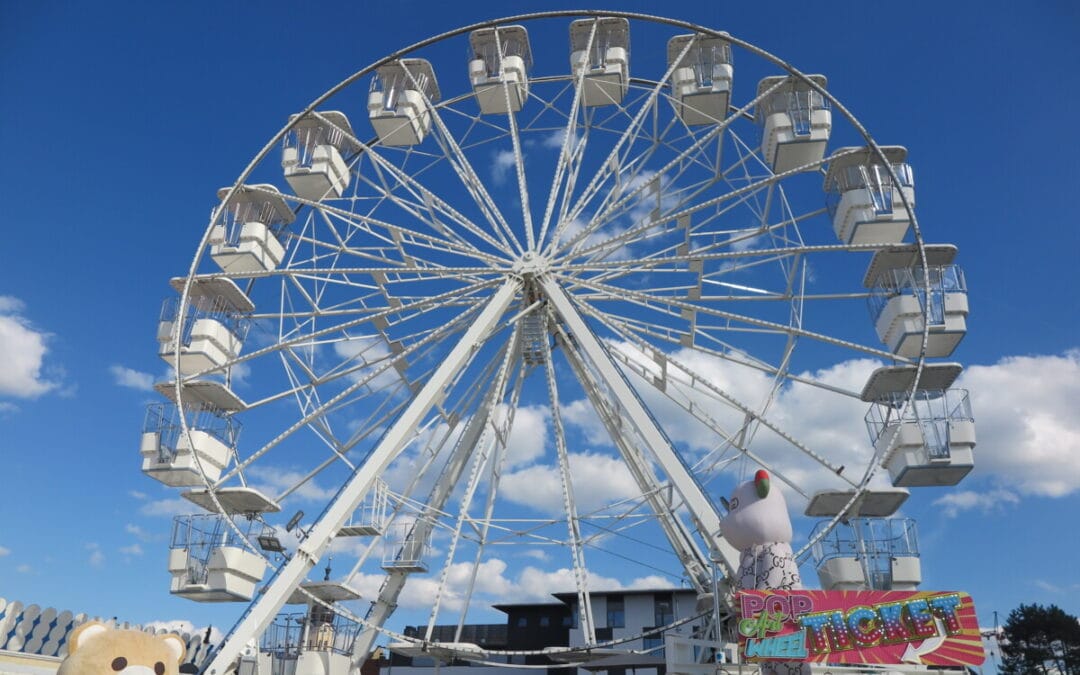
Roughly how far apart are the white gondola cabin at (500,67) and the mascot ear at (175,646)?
11682 millimetres

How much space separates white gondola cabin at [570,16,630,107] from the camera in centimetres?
1755

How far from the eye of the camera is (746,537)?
36.7 feet

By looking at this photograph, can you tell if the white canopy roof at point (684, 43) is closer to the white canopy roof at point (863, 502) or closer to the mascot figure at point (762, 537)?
the white canopy roof at point (863, 502)

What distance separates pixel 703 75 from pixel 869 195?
4106 mm

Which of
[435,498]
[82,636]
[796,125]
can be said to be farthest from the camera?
[435,498]

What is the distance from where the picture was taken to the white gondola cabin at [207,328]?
52.4 ft

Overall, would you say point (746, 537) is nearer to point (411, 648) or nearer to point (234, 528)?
point (411, 648)

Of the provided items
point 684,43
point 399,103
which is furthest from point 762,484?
point 399,103

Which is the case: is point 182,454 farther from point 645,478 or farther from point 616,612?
point 616,612

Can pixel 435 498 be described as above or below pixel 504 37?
below

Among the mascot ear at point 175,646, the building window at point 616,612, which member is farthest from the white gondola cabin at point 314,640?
the building window at point 616,612

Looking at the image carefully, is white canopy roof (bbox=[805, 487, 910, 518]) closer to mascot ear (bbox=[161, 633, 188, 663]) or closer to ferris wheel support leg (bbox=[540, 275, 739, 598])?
ferris wheel support leg (bbox=[540, 275, 739, 598])

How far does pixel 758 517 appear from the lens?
1109 cm

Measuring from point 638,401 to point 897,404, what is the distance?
15.3 ft
